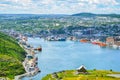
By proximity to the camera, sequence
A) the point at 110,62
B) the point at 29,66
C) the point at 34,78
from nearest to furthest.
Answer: the point at 34,78 < the point at 29,66 < the point at 110,62

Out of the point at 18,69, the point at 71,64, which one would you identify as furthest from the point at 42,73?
the point at 71,64

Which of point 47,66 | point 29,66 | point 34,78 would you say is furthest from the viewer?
point 47,66

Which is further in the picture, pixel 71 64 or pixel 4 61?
pixel 71 64

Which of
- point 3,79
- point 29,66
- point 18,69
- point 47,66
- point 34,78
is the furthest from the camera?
point 47,66

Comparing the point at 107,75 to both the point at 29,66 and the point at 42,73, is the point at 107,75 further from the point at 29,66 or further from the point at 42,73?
the point at 29,66

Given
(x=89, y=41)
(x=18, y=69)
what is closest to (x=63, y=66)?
(x=18, y=69)

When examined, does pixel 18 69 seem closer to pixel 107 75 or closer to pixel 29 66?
pixel 29 66

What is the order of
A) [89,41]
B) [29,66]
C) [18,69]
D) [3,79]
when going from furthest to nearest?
1. [89,41]
2. [29,66]
3. [18,69]
4. [3,79]

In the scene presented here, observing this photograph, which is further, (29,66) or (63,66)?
(63,66)
